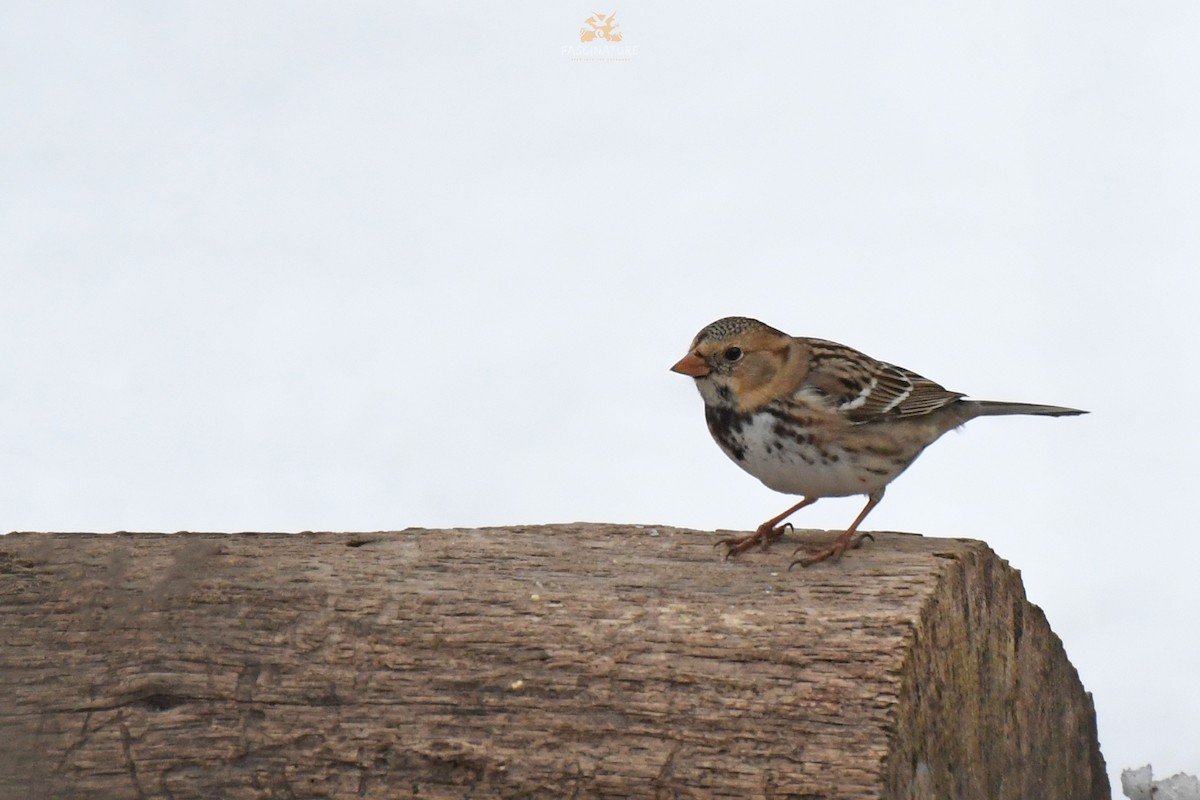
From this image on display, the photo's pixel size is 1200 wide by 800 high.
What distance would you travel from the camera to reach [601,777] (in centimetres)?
266

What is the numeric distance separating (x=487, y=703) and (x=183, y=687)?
0.68m

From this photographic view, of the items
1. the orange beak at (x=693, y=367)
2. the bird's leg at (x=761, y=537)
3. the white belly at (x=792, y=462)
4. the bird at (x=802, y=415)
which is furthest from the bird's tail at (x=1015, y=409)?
the orange beak at (x=693, y=367)

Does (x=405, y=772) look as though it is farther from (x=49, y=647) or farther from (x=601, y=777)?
(x=49, y=647)

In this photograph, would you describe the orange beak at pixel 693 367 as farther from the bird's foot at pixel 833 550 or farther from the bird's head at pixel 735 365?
the bird's foot at pixel 833 550

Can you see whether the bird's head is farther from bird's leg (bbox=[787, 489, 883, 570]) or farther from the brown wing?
bird's leg (bbox=[787, 489, 883, 570])

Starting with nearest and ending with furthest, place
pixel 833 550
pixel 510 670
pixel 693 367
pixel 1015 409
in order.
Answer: pixel 510 670 → pixel 833 550 → pixel 693 367 → pixel 1015 409

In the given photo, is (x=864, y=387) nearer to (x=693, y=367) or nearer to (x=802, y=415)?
(x=802, y=415)

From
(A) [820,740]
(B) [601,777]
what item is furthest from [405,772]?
(A) [820,740]

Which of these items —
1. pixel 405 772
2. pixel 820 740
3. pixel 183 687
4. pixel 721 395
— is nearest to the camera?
pixel 820 740

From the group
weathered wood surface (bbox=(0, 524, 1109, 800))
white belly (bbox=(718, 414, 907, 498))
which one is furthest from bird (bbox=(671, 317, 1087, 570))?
weathered wood surface (bbox=(0, 524, 1109, 800))

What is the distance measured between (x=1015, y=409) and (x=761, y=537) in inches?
34.9

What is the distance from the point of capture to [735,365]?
3.48 meters

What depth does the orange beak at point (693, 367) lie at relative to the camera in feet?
11.4

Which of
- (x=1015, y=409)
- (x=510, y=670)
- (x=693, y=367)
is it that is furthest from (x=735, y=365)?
(x=510, y=670)
